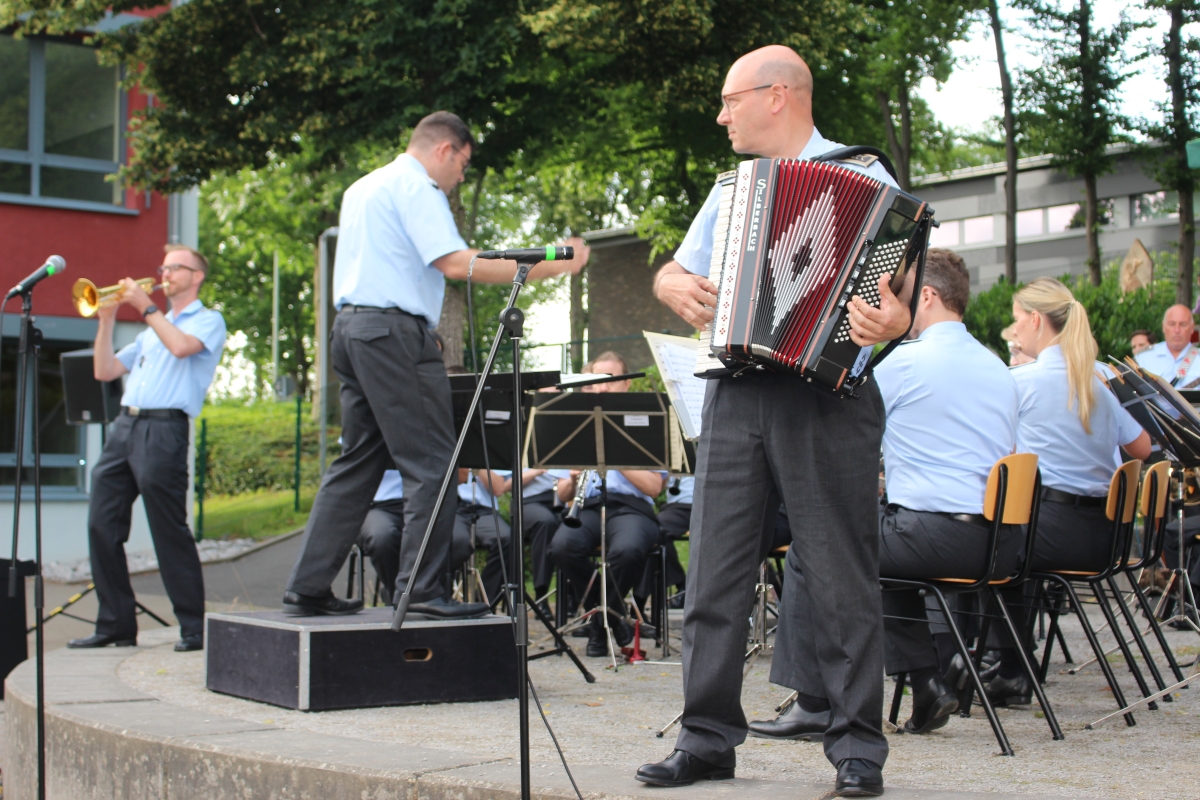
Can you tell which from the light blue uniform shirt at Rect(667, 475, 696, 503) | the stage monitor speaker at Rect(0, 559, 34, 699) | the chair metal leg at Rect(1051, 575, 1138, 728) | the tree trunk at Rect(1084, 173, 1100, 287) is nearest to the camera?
the chair metal leg at Rect(1051, 575, 1138, 728)

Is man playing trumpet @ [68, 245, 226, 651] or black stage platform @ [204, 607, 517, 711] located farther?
man playing trumpet @ [68, 245, 226, 651]

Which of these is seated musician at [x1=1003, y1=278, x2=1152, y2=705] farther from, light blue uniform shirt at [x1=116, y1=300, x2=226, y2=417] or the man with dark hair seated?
light blue uniform shirt at [x1=116, y1=300, x2=226, y2=417]

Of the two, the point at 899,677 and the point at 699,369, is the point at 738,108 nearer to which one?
the point at 699,369

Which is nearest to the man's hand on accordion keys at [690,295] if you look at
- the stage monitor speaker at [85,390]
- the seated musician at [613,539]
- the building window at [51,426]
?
the seated musician at [613,539]

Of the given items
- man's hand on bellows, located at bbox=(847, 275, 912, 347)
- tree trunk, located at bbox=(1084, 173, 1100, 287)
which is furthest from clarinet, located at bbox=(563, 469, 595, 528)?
tree trunk, located at bbox=(1084, 173, 1100, 287)

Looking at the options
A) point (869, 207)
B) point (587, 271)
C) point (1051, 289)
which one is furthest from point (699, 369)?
point (587, 271)

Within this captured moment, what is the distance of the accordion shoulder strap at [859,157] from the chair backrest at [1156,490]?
250cm

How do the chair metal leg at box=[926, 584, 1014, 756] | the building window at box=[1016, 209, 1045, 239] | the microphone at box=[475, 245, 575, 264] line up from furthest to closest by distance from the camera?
the building window at box=[1016, 209, 1045, 239], the chair metal leg at box=[926, 584, 1014, 756], the microphone at box=[475, 245, 575, 264]

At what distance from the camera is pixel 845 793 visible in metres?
3.03

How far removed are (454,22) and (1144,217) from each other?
29969mm

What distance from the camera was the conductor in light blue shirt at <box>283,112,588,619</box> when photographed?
4.75m

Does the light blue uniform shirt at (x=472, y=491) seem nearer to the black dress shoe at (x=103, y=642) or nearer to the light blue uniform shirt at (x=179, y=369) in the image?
the light blue uniform shirt at (x=179, y=369)

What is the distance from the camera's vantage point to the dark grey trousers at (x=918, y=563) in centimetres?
422

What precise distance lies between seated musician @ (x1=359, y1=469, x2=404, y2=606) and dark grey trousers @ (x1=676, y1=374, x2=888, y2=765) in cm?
352
